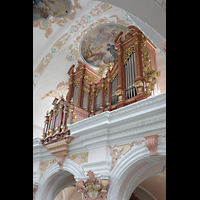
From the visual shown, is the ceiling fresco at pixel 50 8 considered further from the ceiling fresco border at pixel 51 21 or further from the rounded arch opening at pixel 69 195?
the rounded arch opening at pixel 69 195

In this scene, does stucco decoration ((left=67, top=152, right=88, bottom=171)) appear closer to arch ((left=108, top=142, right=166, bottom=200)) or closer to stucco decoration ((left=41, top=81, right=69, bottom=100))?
arch ((left=108, top=142, right=166, bottom=200))

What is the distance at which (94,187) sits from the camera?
177 inches

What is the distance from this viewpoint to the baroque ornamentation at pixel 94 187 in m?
4.39

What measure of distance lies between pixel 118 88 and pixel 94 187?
2.85 meters

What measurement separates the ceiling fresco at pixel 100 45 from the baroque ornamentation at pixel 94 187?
16.7 ft

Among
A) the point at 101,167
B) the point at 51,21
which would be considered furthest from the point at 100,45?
the point at 101,167

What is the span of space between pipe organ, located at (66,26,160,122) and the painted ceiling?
103 centimetres

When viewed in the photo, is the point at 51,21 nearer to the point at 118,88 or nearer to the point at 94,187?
the point at 118,88

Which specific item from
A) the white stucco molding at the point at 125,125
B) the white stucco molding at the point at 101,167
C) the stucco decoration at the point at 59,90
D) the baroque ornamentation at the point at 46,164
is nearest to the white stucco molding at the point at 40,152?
the baroque ornamentation at the point at 46,164

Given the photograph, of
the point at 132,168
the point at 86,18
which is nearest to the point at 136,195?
the point at 132,168

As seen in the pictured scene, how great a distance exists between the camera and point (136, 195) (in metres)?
8.63
